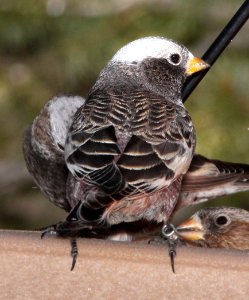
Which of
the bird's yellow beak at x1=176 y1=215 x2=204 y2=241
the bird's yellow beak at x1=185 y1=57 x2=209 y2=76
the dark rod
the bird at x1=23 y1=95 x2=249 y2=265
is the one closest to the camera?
the dark rod

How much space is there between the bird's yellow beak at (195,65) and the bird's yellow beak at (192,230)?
619 millimetres

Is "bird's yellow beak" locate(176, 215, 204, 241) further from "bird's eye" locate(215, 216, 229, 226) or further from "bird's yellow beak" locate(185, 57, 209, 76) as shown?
"bird's yellow beak" locate(185, 57, 209, 76)

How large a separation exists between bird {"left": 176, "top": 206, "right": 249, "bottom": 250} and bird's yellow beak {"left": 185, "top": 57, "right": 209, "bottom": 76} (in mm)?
636

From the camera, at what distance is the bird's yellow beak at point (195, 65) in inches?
155

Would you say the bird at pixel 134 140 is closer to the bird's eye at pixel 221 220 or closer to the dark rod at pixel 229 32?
the dark rod at pixel 229 32

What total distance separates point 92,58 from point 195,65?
1.01 m

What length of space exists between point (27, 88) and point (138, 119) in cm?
144

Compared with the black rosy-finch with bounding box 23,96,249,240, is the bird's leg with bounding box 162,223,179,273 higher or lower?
higher

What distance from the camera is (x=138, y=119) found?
3736 mm

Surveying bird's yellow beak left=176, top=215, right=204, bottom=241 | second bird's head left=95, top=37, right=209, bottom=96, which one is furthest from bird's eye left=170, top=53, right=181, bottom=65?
bird's yellow beak left=176, top=215, right=204, bottom=241

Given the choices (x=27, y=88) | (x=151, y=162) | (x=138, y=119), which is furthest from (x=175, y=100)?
(x=27, y=88)

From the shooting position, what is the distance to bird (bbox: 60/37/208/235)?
3340 millimetres

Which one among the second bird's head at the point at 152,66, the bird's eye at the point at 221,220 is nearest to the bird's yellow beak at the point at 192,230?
the bird's eye at the point at 221,220

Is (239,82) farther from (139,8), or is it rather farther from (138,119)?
(138,119)
